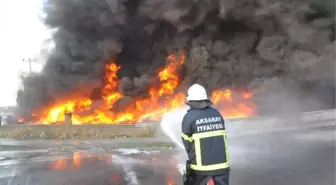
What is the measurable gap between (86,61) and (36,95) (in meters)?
3.26

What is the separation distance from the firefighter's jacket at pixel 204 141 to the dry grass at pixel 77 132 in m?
11.0

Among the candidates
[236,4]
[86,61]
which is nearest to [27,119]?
[86,61]

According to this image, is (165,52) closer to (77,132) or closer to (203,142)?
(77,132)

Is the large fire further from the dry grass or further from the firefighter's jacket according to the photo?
the firefighter's jacket

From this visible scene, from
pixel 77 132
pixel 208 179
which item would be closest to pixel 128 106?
pixel 77 132

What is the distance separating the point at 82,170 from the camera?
28.3 ft

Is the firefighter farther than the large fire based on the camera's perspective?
No

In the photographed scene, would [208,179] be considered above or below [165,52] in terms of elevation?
below

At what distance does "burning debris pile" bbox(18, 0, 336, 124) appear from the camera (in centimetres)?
1880

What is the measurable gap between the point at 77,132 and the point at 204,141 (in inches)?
475

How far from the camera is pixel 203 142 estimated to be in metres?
4.05

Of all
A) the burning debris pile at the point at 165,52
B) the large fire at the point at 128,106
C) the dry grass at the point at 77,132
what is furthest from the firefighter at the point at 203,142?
the large fire at the point at 128,106

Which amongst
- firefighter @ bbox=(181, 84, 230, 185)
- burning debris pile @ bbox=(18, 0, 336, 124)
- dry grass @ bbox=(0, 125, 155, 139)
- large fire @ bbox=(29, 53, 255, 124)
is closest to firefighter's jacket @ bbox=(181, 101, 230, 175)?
firefighter @ bbox=(181, 84, 230, 185)

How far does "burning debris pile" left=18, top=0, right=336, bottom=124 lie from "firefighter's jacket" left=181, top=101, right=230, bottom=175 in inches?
576
